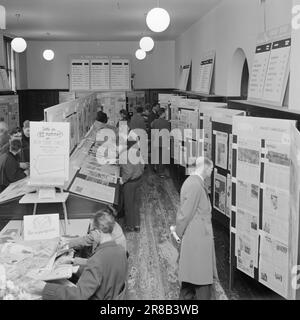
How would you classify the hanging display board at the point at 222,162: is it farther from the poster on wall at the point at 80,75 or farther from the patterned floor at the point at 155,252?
the poster on wall at the point at 80,75

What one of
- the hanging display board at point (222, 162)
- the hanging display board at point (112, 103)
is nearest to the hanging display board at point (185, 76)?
the hanging display board at point (112, 103)

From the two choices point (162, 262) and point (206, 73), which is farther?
point (206, 73)

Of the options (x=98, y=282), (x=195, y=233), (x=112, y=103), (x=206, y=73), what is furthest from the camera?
(x=112, y=103)

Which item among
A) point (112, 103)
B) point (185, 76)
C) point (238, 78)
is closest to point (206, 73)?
point (238, 78)

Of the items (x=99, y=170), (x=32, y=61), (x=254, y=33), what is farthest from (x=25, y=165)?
(x=32, y=61)

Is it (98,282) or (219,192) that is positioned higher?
(98,282)

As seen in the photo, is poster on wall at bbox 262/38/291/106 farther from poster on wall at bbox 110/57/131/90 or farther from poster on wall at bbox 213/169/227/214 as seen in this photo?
poster on wall at bbox 110/57/131/90

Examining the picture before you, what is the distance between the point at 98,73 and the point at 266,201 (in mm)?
13184

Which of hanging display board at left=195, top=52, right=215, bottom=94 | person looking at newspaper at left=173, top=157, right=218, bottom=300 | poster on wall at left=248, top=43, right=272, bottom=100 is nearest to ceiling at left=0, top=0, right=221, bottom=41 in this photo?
hanging display board at left=195, top=52, right=215, bottom=94

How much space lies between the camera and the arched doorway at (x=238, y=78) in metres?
8.99

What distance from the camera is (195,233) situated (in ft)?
13.6

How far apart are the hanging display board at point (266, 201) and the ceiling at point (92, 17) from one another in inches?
225

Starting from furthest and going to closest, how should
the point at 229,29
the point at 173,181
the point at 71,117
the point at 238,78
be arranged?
the point at 173,181, the point at 238,78, the point at 229,29, the point at 71,117

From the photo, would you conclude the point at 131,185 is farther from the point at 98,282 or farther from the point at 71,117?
the point at 98,282
